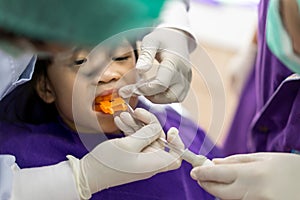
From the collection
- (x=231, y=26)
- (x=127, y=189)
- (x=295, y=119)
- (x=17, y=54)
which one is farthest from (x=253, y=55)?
(x=231, y=26)

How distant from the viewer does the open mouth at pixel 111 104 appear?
835 millimetres

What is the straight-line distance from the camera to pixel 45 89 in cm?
97

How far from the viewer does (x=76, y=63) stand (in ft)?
2.28

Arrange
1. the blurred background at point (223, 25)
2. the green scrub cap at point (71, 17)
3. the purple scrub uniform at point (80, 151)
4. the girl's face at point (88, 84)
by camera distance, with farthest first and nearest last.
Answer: the blurred background at point (223, 25) < the purple scrub uniform at point (80, 151) < the girl's face at point (88, 84) < the green scrub cap at point (71, 17)

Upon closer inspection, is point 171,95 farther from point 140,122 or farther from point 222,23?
point 222,23

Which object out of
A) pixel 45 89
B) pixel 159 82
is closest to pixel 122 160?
pixel 159 82

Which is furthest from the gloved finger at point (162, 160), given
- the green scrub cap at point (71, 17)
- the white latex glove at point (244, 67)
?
the white latex glove at point (244, 67)

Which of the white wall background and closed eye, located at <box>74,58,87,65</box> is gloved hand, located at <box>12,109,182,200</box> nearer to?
closed eye, located at <box>74,58,87,65</box>

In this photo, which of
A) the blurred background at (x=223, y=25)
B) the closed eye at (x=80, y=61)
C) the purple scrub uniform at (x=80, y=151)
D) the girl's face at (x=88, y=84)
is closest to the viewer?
the closed eye at (x=80, y=61)

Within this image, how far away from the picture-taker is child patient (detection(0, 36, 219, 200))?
834 millimetres

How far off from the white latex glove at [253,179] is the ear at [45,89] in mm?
304

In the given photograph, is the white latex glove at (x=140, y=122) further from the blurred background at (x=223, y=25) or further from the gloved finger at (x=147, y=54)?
the blurred background at (x=223, y=25)

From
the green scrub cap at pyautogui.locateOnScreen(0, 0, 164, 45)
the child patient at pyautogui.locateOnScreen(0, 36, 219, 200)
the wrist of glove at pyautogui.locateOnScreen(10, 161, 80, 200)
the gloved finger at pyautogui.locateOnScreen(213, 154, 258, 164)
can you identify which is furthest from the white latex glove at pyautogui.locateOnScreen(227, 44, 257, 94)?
the green scrub cap at pyautogui.locateOnScreen(0, 0, 164, 45)

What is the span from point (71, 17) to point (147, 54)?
0.39 metres
